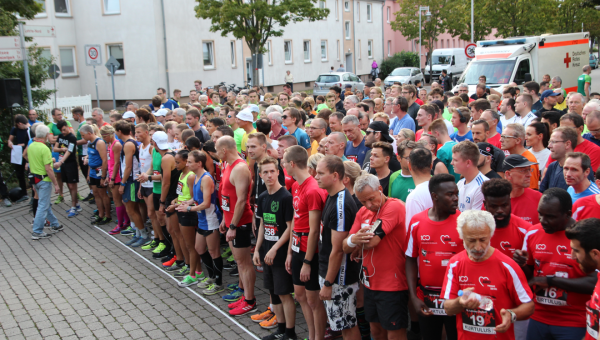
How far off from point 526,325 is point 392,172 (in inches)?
89.9

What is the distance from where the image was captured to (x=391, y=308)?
13.0ft

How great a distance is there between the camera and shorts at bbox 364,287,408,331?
13.0 feet

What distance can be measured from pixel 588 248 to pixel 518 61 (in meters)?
15.2

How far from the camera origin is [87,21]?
1142 inches

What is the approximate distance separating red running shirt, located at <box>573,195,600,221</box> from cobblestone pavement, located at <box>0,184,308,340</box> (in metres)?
3.04

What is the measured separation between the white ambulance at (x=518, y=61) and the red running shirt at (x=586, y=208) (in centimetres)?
1293

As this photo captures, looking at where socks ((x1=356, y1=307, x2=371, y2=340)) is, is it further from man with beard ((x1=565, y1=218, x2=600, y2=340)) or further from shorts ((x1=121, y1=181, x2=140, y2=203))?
shorts ((x1=121, y1=181, x2=140, y2=203))

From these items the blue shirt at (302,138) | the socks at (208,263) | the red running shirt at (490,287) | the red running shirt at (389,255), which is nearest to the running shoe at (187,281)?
the socks at (208,263)

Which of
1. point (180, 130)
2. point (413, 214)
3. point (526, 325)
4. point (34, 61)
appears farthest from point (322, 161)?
point (34, 61)

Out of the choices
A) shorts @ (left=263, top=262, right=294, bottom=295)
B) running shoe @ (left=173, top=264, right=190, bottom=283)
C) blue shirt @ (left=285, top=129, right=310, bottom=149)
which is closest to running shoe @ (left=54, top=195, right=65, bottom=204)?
running shoe @ (left=173, top=264, right=190, bottom=283)

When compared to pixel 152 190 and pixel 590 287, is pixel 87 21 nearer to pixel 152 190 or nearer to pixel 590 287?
pixel 152 190

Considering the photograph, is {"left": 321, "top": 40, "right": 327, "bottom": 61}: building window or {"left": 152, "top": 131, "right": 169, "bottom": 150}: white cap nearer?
{"left": 152, "top": 131, "right": 169, "bottom": 150}: white cap

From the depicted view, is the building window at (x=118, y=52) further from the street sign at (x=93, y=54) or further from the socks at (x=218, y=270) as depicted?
the socks at (x=218, y=270)

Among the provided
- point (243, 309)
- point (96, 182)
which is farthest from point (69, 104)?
point (243, 309)
